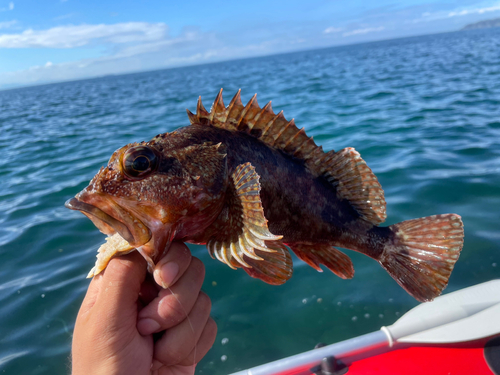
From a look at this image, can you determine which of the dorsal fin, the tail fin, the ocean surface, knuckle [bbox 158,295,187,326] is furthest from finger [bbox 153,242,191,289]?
the ocean surface

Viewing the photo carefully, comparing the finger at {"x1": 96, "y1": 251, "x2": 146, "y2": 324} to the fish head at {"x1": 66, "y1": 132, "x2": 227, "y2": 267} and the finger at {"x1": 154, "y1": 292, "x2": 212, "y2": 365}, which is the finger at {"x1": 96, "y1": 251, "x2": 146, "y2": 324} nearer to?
the fish head at {"x1": 66, "y1": 132, "x2": 227, "y2": 267}

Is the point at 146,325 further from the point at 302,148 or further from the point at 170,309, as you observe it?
the point at 302,148

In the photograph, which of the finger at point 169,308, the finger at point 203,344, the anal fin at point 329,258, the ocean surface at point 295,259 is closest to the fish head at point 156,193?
the finger at point 169,308

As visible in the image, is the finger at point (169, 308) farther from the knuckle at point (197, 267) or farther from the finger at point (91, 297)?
the finger at point (91, 297)

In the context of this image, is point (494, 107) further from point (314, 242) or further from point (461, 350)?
point (314, 242)

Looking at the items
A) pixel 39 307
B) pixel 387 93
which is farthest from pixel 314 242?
pixel 387 93

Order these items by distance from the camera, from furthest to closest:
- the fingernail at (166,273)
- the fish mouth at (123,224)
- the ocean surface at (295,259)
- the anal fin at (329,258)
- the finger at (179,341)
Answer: the ocean surface at (295,259) → the anal fin at (329,258) → the finger at (179,341) → the fingernail at (166,273) → the fish mouth at (123,224)

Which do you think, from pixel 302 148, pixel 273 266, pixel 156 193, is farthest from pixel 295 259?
pixel 156 193
